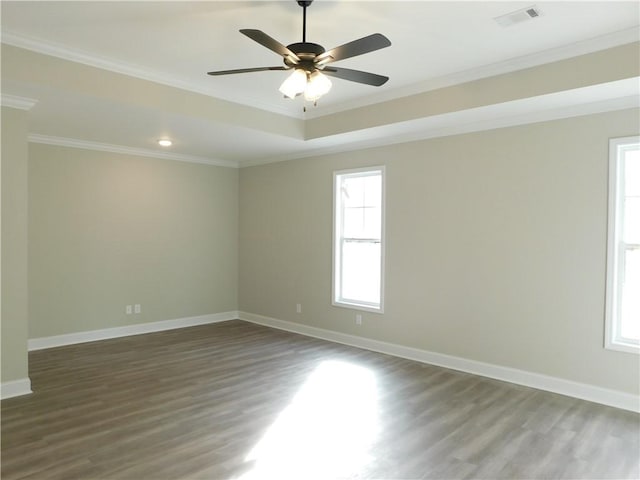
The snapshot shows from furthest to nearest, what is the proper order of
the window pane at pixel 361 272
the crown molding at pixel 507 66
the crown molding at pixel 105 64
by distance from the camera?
the window pane at pixel 361 272 → the crown molding at pixel 105 64 → the crown molding at pixel 507 66

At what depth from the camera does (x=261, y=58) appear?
3.54 meters

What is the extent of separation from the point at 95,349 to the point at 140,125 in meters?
2.78

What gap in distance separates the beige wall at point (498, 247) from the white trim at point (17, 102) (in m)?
3.38

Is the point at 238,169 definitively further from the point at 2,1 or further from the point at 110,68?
the point at 2,1

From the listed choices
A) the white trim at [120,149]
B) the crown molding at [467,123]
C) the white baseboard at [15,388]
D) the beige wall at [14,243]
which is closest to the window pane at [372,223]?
the crown molding at [467,123]

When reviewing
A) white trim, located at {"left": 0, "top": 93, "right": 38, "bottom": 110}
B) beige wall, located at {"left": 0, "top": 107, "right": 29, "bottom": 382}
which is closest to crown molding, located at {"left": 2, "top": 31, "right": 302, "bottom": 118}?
white trim, located at {"left": 0, "top": 93, "right": 38, "bottom": 110}

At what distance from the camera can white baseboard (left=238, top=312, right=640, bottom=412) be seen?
12.0ft

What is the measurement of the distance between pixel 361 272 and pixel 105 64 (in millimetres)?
3652

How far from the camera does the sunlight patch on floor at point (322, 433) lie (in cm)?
265

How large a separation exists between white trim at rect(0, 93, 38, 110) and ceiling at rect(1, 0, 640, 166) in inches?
1.7

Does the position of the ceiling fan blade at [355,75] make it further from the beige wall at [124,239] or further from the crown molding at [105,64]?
the beige wall at [124,239]

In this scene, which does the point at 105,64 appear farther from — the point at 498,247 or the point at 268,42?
the point at 498,247

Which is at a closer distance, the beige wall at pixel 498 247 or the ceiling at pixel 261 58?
the ceiling at pixel 261 58

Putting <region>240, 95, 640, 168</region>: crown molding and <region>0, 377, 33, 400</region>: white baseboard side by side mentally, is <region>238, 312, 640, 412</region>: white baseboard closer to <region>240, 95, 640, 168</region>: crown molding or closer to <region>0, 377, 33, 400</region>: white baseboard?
<region>240, 95, 640, 168</region>: crown molding
